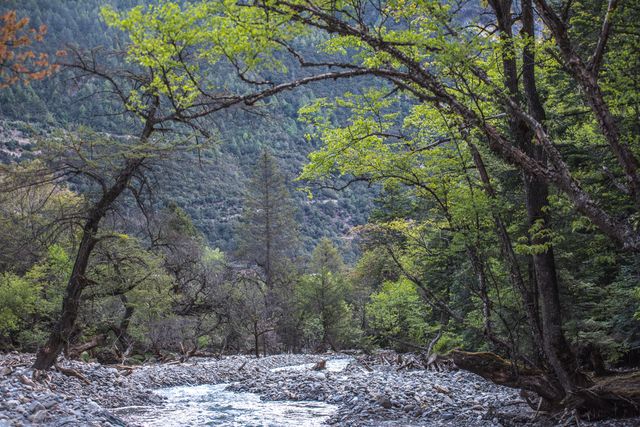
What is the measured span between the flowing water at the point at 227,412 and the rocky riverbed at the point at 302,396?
0.66ft

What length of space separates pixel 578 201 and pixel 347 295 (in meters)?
33.7

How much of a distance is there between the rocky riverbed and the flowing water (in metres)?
0.20

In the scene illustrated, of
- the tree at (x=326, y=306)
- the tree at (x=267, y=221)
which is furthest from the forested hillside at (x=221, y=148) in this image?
the tree at (x=326, y=306)

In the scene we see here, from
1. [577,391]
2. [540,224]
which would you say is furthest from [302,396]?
[540,224]

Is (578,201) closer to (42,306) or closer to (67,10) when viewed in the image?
(42,306)

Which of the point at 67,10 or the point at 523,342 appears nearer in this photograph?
the point at 523,342

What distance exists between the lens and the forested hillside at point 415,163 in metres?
4.89

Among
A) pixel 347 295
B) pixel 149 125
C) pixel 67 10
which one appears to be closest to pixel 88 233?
pixel 149 125

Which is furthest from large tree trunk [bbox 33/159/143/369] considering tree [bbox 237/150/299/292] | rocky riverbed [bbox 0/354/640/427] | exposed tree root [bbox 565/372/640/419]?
tree [bbox 237/150/299/292]

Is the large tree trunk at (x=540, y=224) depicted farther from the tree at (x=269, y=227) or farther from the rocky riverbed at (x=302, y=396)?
the tree at (x=269, y=227)

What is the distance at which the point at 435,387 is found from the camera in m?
11.0

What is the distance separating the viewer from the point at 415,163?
716cm

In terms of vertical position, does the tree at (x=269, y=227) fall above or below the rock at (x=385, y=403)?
above

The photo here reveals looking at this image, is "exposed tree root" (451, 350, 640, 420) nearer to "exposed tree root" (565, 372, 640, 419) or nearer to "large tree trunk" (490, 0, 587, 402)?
"exposed tree root" (565, 372, 640, 419)
